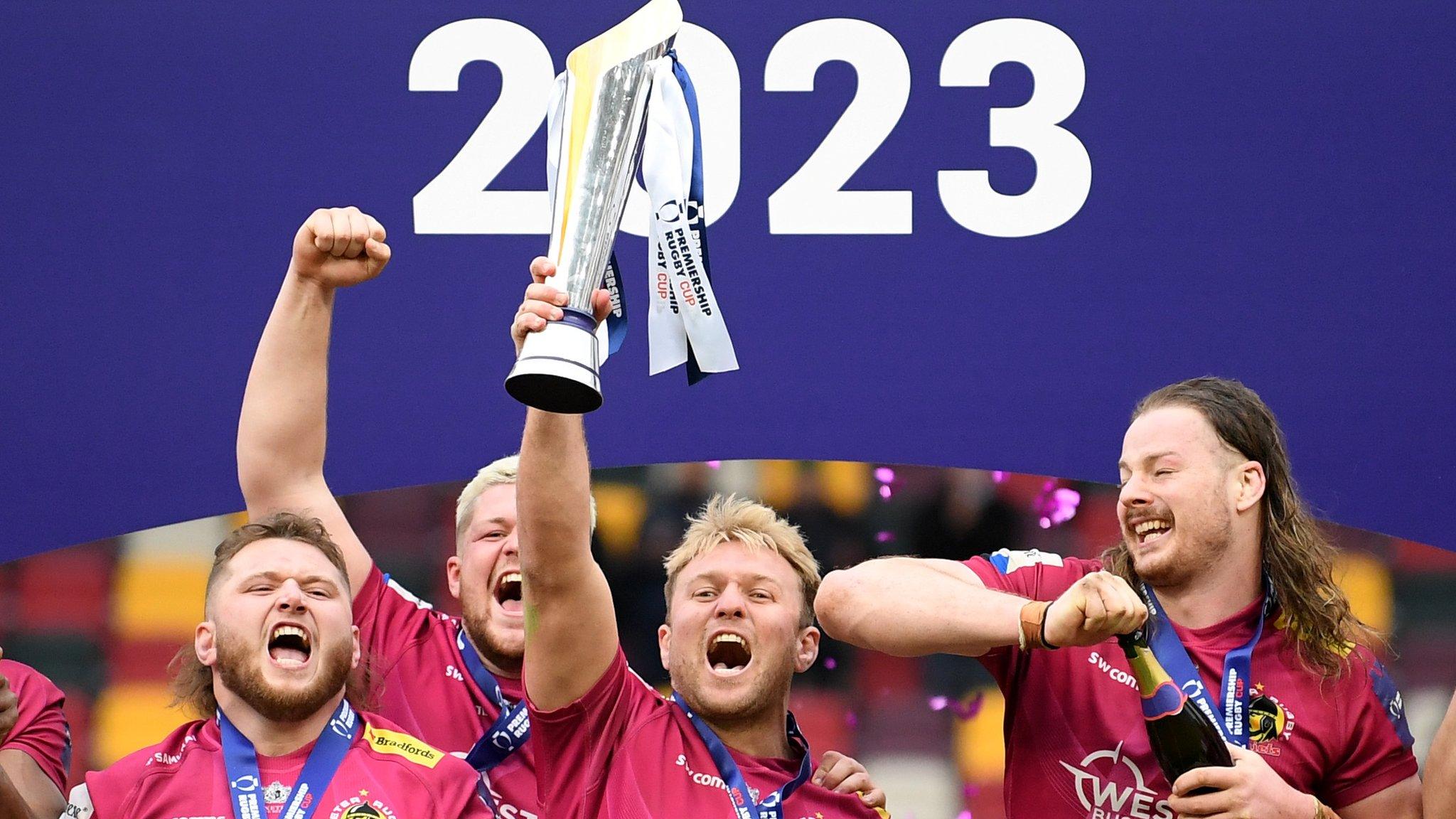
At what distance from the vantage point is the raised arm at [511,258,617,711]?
245 cm

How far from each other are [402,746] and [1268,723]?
4.53 ft

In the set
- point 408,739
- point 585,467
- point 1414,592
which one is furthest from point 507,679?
point 1414,592

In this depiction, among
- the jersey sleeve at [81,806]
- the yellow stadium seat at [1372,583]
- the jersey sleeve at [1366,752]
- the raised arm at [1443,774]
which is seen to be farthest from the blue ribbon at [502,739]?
the yellow stadium seat at [1372,583]

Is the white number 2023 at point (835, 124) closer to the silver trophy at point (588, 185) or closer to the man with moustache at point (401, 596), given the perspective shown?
the man with moustache at point (401, 596)

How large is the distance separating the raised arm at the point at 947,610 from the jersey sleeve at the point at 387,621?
954mm

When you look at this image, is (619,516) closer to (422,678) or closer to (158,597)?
(422,678)

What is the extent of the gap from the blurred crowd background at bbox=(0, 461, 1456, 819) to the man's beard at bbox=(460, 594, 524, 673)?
683 millimetres

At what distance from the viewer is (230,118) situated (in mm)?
3805

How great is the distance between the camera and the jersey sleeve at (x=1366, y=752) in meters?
2.70

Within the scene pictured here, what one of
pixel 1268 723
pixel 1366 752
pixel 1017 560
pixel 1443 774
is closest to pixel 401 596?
pixel 1017 560

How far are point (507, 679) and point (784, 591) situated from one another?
1.89 ft

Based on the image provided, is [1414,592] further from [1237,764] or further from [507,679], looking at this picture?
[507,679]

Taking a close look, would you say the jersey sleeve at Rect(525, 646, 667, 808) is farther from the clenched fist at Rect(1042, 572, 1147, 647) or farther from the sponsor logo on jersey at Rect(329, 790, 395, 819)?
the clenched fist at Rect(1042, 572, 1147, 647)

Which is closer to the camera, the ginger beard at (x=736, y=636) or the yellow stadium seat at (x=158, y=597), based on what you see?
the ginger beard at (x=736, y=636)
